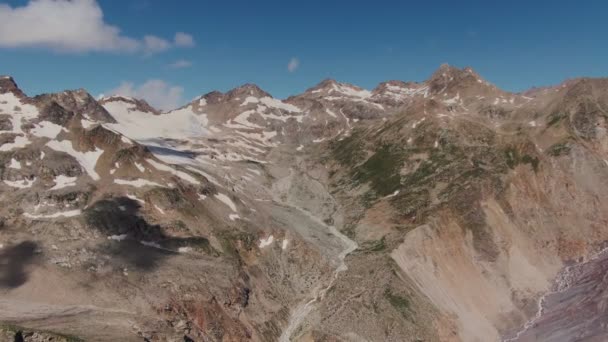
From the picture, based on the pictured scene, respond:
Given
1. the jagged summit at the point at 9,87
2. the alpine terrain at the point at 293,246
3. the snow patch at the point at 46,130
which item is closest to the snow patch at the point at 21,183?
the alpine terrain at the point at 293,246

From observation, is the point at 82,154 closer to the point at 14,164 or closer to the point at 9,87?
the point at 14,164

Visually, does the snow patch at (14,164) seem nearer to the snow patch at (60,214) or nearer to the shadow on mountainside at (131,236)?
the snow patch at (60,214)

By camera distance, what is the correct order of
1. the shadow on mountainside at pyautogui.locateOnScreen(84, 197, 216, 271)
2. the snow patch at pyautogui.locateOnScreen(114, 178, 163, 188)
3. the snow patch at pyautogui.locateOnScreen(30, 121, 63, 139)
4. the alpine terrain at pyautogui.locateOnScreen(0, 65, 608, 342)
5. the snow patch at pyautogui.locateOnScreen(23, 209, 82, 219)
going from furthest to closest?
the snow patch at pyautogui.locateOnScreen(30, 121, 63, 139) → the snow patch at pyautogui.locateOnScreen(114, 178, 163, 188) → the snow patch at pyautogui.locateOnScreen(23, 209, 82, 219) → the shadow on mountainside at pyautogui.locateOnScreen(84, 197, 216, 271) → the alpine terrain at pyautogui.locateOnScreen(0, 65, 608, 342)

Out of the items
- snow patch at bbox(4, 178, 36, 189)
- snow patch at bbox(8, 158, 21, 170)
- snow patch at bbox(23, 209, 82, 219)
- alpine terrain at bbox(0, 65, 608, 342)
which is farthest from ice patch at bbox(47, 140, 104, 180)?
snow patch at bbox(23, 209, 82, 219)

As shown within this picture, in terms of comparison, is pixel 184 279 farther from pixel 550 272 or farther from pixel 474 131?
pixel 474 131

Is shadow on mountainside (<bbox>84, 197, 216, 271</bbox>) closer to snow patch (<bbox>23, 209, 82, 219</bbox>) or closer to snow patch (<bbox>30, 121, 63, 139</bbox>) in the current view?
snow patch (<bbox>23, 209, 82, 219</bbox>)

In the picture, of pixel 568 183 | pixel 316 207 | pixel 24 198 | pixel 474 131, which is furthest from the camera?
pixel 474 131

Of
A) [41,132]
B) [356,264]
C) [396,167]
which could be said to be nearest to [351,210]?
[396,167]
